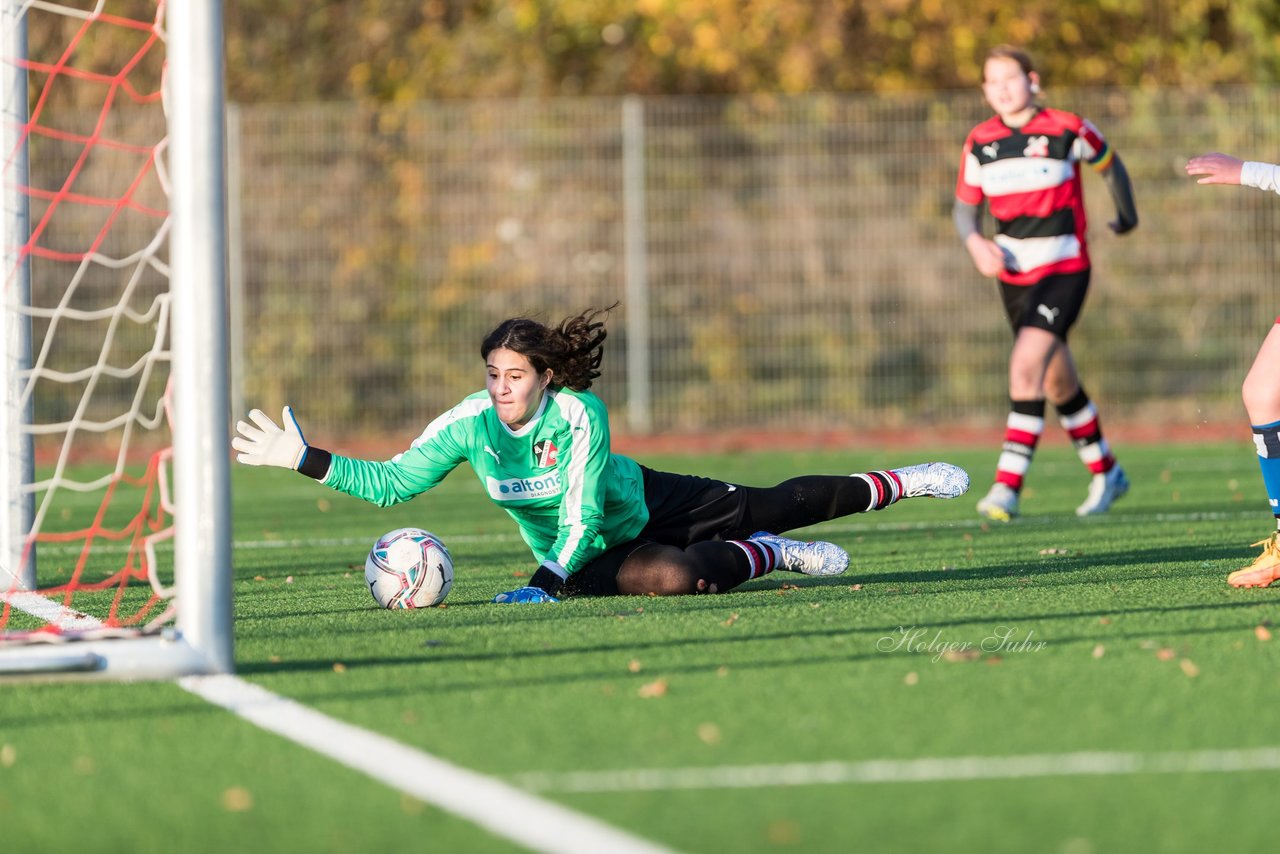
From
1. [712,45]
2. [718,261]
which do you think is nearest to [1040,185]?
[718,261]

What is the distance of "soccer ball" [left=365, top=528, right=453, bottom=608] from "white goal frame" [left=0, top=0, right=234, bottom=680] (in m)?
1.33

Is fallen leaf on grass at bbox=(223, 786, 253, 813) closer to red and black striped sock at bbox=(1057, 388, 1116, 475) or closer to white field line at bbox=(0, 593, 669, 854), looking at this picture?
white field line at bbox=(0, 593, 669, 854)

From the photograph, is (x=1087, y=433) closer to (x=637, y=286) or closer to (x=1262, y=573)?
(x=1262, y=573)

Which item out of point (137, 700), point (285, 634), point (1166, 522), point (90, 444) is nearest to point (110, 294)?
point (90, 444)

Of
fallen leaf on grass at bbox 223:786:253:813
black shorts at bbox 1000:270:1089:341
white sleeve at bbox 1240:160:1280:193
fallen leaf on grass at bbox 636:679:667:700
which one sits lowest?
fallen leaf on grass at bbox 223:786:253:813

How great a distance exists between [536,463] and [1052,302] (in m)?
3.95

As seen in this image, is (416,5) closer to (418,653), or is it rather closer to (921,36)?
(921,36)

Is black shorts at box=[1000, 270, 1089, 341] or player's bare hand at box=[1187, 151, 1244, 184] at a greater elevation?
player's bare hand at box=[1187, 151, 1244, 184]

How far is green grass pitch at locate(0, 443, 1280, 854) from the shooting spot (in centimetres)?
317

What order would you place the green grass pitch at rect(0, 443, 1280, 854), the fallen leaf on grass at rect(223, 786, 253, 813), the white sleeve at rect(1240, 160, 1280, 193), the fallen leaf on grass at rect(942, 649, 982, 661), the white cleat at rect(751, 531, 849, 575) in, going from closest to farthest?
1. the green grass pitch at rect(0, 443, 1280, 854)
2. the fallen leaf on grass at rect(223, 786, 253, 813)
3. the fallen leaf on grass at rect(942, 649, 982, 661)
4. the white sleeve at rect(1240, 160, 1280, 193)
5. the white cleat at rect(751, 531, 849, 575)

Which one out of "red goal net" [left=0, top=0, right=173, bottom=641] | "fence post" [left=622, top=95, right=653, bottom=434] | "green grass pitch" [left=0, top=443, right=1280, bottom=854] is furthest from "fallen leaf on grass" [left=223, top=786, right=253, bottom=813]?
"fence post" [left=622, top=95, right=653, bottom=434]

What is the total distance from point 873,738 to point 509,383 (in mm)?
2519

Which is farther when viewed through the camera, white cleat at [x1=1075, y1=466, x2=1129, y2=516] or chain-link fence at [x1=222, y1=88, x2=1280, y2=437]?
chain-link fence at [x1=222, y1=88, x2=1280, y2=437]

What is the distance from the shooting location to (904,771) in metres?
3.50
